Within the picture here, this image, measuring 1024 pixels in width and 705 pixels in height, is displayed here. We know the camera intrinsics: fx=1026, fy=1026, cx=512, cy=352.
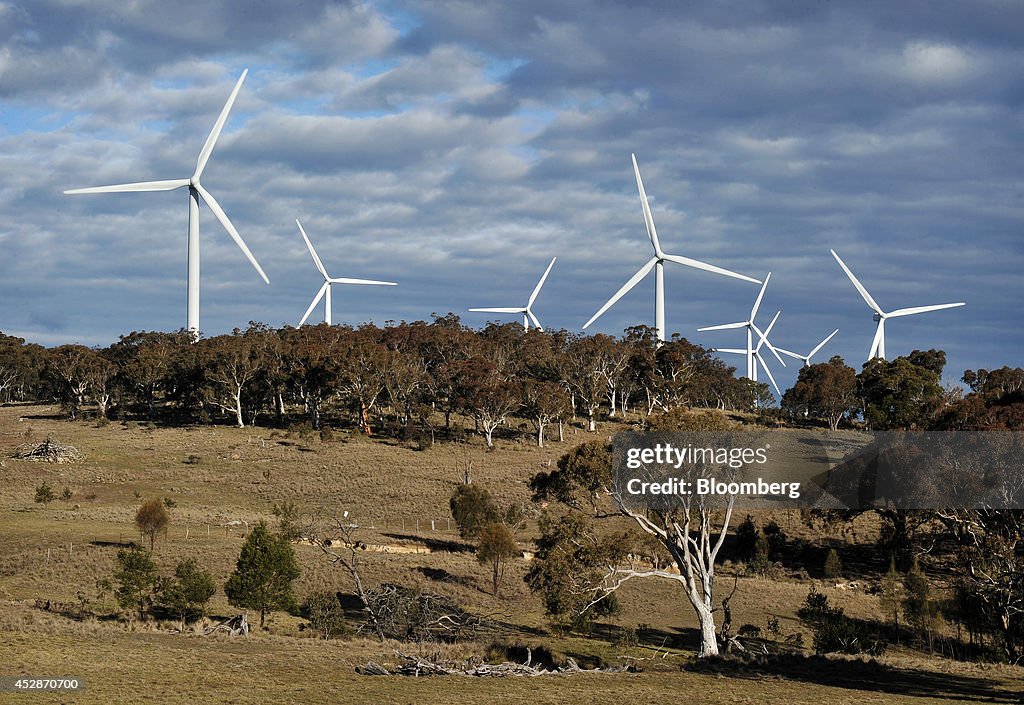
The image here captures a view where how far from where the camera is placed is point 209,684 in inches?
1067

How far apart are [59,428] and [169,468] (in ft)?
95.4

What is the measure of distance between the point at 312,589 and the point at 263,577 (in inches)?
288

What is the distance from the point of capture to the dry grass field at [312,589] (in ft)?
A: 92.8

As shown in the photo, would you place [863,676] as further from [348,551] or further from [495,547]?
[348,551]

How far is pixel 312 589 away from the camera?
155ft

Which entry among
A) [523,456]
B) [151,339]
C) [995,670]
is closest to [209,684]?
[995,670]

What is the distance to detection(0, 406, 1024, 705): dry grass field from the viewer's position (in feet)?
92.8

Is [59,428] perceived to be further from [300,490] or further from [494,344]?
[494,344]

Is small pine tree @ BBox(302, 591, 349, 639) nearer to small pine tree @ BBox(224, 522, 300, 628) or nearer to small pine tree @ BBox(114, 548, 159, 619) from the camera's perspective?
small pine tree @ BBox(224, 522, 300, 628)

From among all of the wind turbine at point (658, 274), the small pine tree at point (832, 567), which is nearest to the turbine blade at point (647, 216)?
the wind turbine at point (658, 274)

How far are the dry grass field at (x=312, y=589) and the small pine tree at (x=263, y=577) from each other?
1194 mm

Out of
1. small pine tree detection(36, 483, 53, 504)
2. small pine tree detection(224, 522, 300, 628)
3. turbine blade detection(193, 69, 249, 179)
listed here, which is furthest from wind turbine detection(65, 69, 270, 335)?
small pine tree detection(224, 522, 300, 628)

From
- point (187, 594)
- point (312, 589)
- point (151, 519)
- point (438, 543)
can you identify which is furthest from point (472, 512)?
point (187, 594)

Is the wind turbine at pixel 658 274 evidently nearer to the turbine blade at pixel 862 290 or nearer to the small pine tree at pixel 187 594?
the turbine blade at pixel 862 290
